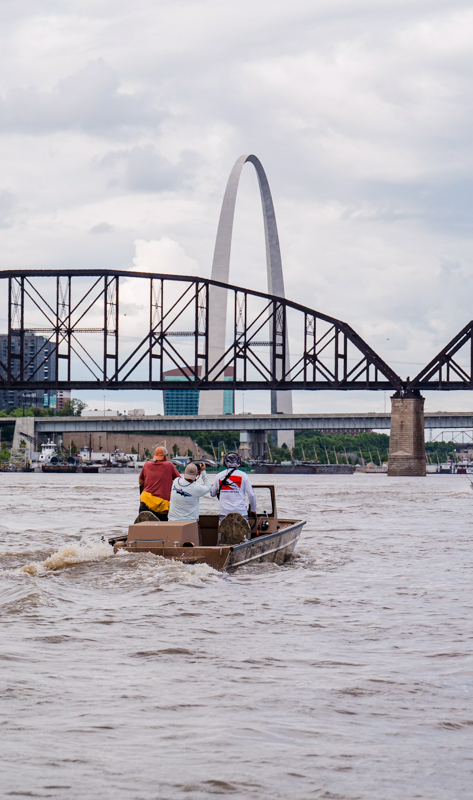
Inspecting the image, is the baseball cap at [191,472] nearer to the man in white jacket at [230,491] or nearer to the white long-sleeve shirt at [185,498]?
the white long-sleeve shirt at [185,498]

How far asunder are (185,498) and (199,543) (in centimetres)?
122

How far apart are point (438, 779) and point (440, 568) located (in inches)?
507

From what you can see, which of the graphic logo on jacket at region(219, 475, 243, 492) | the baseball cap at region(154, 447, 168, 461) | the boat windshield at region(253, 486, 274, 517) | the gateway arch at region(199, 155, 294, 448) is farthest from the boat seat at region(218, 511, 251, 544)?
the gateway arch at region(199, 155, 294, 448)

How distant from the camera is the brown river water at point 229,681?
6082 millimetres

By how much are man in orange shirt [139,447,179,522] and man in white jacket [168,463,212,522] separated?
3.19 ft

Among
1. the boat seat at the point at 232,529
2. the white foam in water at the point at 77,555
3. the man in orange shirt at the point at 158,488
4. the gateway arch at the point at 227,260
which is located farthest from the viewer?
the gateway arch at the point at 227,260

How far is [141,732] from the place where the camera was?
6.92m

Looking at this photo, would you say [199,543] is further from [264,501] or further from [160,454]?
[264,501]

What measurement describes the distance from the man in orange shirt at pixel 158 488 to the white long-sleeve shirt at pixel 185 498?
973 millimetres

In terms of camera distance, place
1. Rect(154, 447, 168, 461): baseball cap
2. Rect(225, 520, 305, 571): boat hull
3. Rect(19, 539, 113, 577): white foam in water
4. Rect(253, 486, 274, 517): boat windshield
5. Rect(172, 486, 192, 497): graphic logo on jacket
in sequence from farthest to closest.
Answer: Rect(253, 486, 274, 517): boat windshield < Rect(154, 447, 168, 461): baseball cap < Rect(172, 486, 192, 497): graphic logo on jacket < Rect(225, 520, 305, 571): boat hull < Rect(19, 539, 113, 577): white foam in water

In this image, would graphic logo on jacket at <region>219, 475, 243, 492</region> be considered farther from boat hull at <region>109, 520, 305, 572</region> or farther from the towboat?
boat hull at <region>109, 520, 305, 572</region>

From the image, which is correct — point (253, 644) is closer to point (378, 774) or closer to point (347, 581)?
point (378, 774)

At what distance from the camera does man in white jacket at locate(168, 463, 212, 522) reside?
16375 mm

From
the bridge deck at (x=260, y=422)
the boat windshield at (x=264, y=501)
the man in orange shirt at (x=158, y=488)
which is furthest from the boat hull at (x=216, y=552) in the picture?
the bridge deck at (x=260, y=422)
